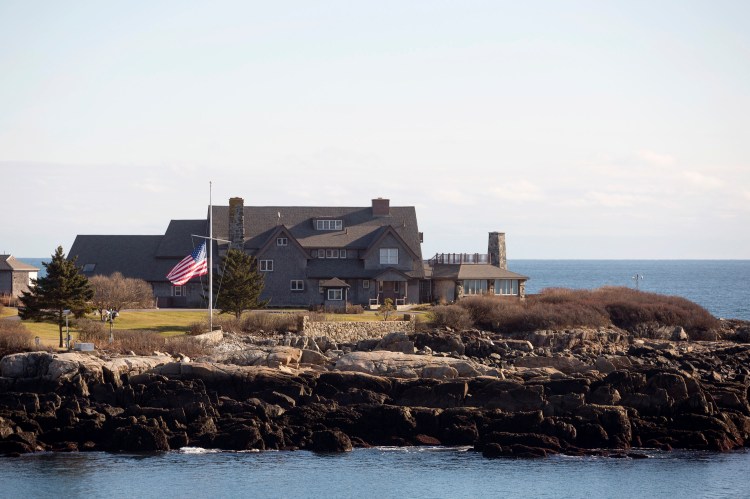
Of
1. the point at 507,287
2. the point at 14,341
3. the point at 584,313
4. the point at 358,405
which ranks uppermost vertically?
the point at 507,287

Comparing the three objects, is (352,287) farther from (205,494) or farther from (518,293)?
(205,494)

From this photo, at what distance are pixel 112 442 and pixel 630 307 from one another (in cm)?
3646

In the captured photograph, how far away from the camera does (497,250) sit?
77562 millimetres

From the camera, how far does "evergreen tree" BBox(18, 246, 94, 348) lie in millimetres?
50188

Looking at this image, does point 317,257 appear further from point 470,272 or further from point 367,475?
point 367,475

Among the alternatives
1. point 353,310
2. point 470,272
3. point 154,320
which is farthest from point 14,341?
point 470,272

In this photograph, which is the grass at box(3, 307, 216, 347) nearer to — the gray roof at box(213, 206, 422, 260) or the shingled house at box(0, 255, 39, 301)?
the shingled house at box(0, 255, 39, 301)

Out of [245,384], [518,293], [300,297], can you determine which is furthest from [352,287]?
[245,384]

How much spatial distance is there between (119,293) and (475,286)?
2203cm

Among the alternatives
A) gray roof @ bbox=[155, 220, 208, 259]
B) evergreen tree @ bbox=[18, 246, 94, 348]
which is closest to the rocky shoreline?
evergreen tree @ bbox=[18, 246, 94, 348]

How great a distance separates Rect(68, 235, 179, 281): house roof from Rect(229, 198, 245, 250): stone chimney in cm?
309

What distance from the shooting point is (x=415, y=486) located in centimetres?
3422

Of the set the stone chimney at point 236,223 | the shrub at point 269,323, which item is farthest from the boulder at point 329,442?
the stone chimney at point 236,223

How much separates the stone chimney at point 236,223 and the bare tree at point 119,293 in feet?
20.6
